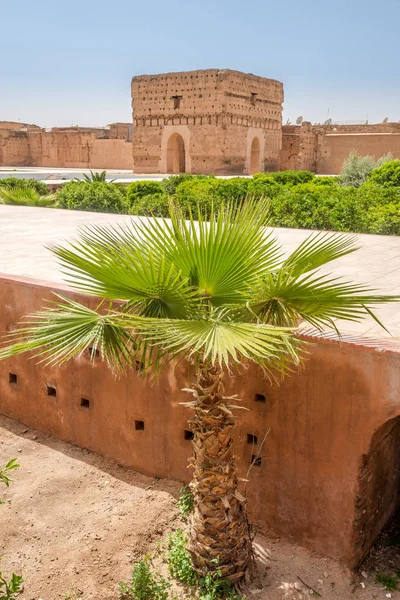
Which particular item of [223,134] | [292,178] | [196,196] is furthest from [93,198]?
[223,134]

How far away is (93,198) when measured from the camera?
1177 centimetres

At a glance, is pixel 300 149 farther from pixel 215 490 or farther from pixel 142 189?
pixel 215 490

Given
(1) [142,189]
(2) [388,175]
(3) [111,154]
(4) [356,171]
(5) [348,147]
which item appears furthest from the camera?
(3) [111,154]

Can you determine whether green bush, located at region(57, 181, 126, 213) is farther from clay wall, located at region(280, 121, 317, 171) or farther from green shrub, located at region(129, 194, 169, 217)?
clay wall, located at region(280, 121, 317, 171)

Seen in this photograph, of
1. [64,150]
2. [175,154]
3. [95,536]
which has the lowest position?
[95,536]

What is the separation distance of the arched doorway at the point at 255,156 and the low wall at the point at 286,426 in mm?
22992

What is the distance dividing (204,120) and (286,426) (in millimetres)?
21878

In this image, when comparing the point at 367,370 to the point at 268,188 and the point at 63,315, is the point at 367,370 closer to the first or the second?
the point at 63,315

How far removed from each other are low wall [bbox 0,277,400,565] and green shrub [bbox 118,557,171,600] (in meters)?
0.87

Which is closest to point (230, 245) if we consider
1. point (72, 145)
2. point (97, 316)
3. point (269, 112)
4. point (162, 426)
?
point (97, 316)

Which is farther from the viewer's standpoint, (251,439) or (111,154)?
(111,154)

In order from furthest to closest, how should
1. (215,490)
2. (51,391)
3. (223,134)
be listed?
(223,134) → (51,391) → (215,490)

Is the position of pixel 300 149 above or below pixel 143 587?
above

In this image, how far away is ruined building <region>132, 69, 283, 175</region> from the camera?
938 inches
